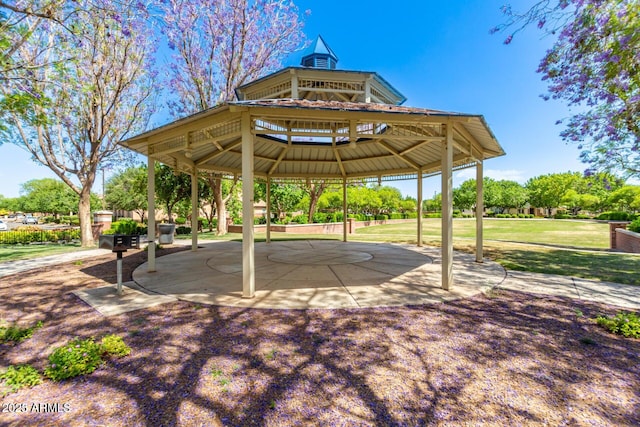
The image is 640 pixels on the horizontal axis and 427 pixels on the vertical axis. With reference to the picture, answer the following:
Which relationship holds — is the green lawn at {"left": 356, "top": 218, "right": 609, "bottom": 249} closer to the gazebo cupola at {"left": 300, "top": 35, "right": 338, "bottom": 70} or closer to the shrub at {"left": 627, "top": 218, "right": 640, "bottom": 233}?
the shrub at {"left": 627, "top": 218, "right": 640, "bottom": 233}

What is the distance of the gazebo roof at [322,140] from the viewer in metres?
5.00

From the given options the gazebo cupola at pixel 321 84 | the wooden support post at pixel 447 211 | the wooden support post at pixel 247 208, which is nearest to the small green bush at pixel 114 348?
the wooden support post at pixel 247 208

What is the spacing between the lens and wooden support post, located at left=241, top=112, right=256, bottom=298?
484 centimetres

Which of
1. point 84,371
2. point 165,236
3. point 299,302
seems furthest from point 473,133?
point 165,236

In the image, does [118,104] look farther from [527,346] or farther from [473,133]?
[527,346]

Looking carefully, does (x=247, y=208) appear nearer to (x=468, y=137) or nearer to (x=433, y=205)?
(x=468, y=137)

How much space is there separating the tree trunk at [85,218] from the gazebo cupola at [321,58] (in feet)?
47.0

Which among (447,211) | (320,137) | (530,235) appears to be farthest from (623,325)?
(530,235)

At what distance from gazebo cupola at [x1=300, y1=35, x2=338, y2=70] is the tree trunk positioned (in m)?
14.3

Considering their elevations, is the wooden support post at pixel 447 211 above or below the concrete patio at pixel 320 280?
above

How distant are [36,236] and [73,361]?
19411mm

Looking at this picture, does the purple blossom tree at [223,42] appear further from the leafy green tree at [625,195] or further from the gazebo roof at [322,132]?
the leafy green tree at [625,195]

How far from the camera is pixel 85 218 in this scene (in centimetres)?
1441

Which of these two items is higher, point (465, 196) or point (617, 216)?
point (465, 196)
